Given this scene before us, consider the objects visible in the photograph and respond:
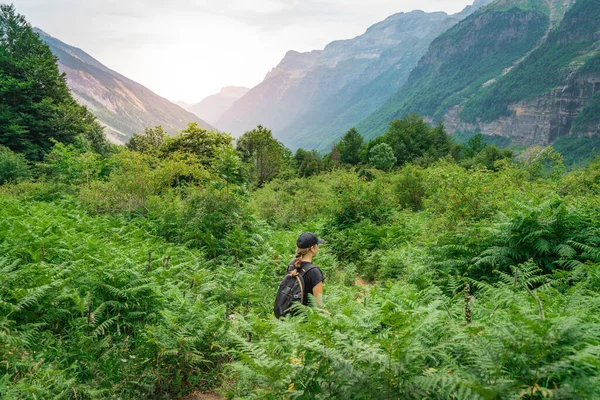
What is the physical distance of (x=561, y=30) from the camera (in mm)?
156250

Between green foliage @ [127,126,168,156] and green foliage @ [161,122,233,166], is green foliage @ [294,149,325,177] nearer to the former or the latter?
green foliage @ [161,122,233,166]

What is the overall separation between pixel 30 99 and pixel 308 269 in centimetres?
4387

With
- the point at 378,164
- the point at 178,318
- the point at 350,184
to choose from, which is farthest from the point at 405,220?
the point at 378,164

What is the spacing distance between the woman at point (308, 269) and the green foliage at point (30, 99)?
39.2 meters

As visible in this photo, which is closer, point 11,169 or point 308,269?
point 308,269

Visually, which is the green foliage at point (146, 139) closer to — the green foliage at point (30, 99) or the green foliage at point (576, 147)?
the green foliage at point (30, 99)

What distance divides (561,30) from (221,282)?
209201 mm

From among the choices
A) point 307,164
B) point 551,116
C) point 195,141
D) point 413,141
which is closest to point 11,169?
point 195,141

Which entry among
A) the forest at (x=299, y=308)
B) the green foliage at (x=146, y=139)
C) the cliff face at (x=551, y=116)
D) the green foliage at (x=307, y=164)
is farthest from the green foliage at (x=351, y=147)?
the cliff face at (x=551, y=116)

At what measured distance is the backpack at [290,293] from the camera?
4164 mm

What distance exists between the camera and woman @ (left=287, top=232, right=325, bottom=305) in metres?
4.28

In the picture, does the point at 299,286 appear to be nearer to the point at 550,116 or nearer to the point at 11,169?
the point at 11,169

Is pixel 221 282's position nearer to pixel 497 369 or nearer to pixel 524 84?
pixel 497 369

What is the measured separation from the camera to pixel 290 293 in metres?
4.21
